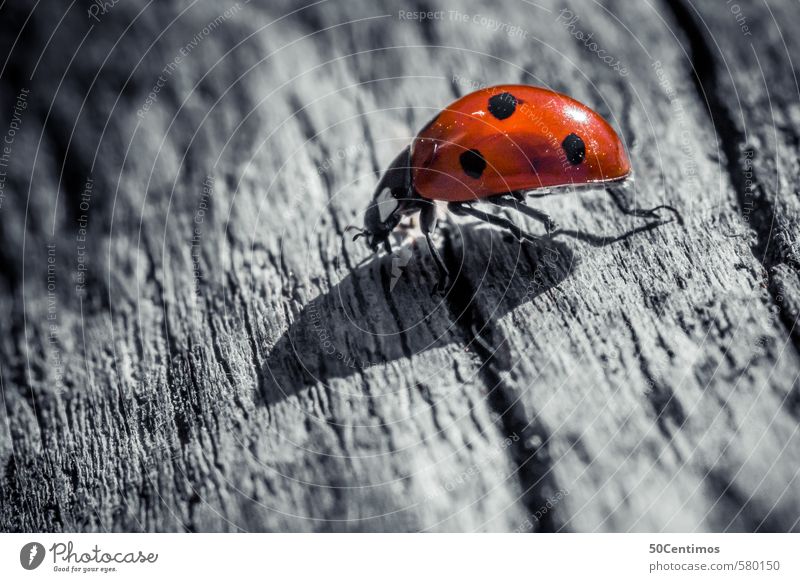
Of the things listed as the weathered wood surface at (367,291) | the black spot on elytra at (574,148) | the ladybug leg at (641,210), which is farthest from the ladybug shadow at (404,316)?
the black spot on elytra at (574,148)

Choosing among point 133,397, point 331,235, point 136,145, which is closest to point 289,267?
point 331,235

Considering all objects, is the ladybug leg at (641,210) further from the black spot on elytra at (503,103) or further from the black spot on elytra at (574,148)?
the black spot on elytra at (503,103)
